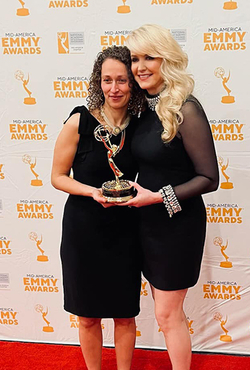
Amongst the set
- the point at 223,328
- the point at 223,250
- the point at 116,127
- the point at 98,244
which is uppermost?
the point at 116,127

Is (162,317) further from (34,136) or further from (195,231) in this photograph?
(34,136)

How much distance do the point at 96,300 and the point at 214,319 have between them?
3.14 ft

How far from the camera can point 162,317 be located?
2.18 meters

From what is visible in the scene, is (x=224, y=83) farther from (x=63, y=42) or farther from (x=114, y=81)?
(x=63, y=42)

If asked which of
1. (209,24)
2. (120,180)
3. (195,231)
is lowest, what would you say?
(195,231)

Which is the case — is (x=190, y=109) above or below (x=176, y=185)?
above

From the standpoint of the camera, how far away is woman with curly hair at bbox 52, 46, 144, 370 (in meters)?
2.10

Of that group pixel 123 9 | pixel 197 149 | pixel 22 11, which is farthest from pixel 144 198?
pixel 22 11

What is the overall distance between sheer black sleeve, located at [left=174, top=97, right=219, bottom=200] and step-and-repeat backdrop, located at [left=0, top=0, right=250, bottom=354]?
0.67m

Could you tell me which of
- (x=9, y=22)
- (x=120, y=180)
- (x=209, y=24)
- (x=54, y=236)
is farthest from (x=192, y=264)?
(x=9, y=22)

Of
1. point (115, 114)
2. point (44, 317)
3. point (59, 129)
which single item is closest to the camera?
point (115, 114)

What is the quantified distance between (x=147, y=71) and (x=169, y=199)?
1.77ft

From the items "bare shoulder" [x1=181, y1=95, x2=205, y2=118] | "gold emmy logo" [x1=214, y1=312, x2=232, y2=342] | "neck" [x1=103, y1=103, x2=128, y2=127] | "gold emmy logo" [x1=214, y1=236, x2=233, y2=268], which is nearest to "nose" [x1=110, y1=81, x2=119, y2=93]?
"neck" [x1=103, y1=103, x2=128, y2=127]

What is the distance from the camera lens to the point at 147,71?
200 cm
